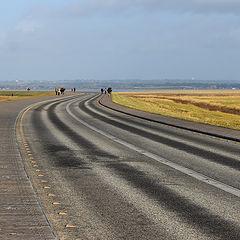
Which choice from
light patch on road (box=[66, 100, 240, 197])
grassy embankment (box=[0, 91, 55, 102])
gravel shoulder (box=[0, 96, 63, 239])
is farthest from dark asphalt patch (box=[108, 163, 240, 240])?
grassy embankment (box=[0, 91, 55, 102])

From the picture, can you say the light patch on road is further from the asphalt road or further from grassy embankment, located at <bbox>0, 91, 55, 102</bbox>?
grassy embankment, located at <bbox>0, 91, 55, 102</bbox>

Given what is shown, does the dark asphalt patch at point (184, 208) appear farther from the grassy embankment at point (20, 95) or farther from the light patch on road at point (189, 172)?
the grassy embankment at point (20, 95)

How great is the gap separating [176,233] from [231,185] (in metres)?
3.62

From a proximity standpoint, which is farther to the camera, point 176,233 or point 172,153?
point 172,153

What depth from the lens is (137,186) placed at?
29.7 feet

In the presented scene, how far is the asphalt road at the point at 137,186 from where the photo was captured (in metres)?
6.27

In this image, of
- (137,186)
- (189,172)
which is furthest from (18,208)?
(189,172)

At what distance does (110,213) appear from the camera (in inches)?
275

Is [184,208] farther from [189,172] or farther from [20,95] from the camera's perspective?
[20,95]

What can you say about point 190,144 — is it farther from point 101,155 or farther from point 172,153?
point 101,155

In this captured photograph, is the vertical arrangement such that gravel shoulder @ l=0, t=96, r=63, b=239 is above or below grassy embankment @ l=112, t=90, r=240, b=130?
above

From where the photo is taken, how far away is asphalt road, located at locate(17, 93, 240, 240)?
6.27m

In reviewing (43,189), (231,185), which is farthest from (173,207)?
(43,189)

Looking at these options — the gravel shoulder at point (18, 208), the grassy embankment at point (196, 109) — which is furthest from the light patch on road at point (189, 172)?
the grassy embankment at point (196, 109)
